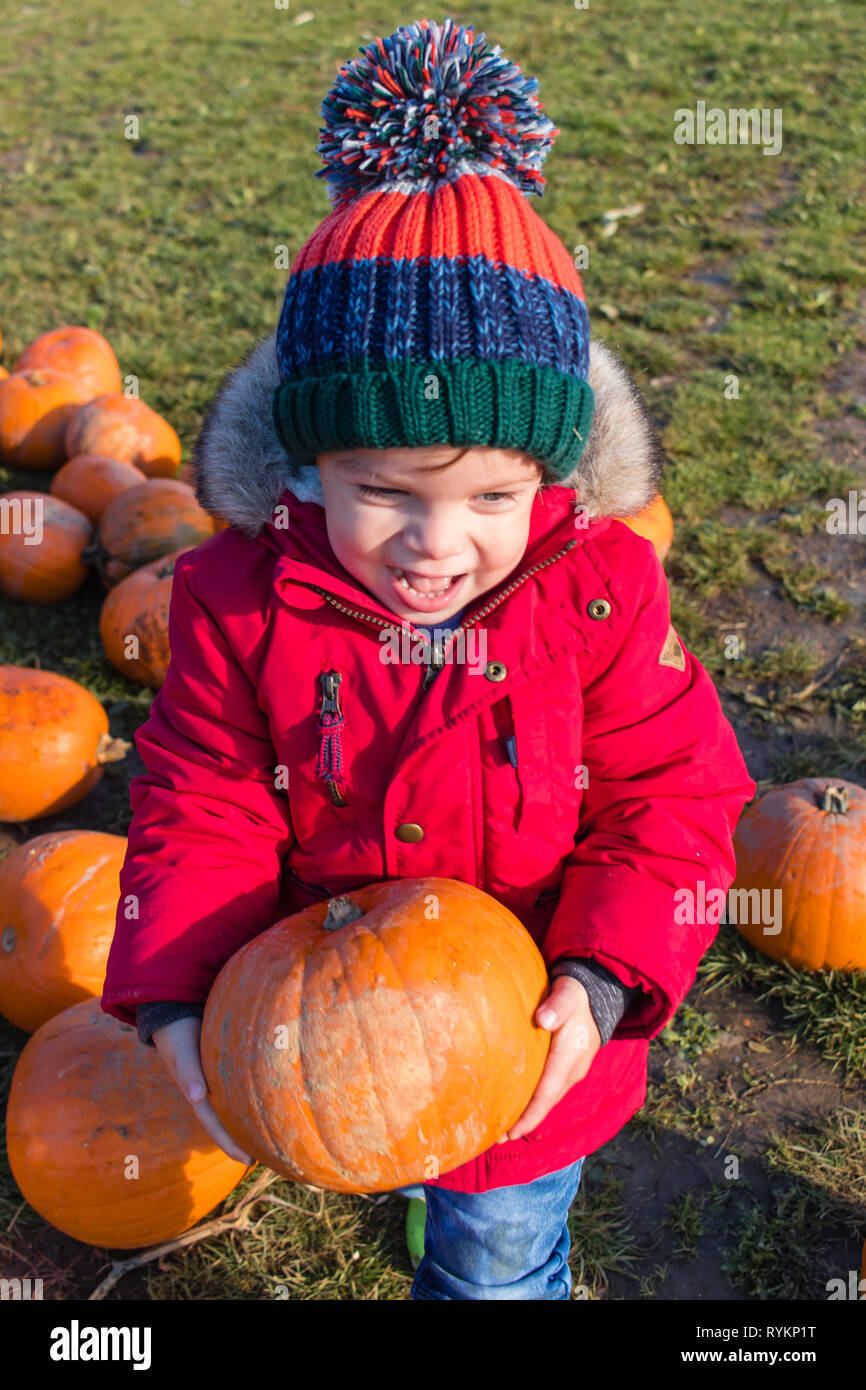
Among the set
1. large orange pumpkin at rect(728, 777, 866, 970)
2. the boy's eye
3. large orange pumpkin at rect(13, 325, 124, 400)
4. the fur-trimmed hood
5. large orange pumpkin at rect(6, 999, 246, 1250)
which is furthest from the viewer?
large orange pumpkin at rect(13, 325, 124, 400)

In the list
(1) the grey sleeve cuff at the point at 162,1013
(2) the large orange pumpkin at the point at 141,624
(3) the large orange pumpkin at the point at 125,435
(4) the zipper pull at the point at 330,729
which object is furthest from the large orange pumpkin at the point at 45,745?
(4) the zipper pull at the point at 330,729

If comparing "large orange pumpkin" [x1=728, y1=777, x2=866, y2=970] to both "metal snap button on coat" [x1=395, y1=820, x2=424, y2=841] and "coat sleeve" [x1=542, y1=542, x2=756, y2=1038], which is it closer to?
"coat sleeve" [x1=542, y1=542, x2=756, y2=1038]

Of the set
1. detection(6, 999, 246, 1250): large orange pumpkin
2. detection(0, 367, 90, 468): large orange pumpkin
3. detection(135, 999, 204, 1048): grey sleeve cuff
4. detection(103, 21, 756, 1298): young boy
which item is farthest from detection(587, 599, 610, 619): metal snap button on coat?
detection(0, 367, 90, 468): large orange pumpkin

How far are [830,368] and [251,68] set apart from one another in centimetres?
879

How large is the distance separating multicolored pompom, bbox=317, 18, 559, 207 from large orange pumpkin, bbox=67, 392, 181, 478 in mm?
3852

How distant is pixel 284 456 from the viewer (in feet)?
7.24

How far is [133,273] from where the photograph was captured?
26.8ft

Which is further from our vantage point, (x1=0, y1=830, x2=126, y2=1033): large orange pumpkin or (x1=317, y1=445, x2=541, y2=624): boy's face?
(x1=0, y1=830, x2=126, y2=1033): large orange pumpkin

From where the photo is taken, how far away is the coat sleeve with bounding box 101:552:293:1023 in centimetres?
210

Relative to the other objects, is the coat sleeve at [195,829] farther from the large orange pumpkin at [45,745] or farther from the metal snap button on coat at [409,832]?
the large orange pumpkin at [45,745]

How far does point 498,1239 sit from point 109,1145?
103 cm

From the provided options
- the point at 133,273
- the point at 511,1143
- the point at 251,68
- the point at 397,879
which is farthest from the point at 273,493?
the point at 251,68
